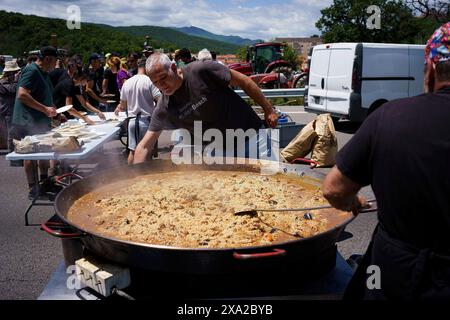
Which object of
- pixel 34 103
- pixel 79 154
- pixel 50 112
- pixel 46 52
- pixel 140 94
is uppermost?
pixel 46 52

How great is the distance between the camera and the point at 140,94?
7.02 metres

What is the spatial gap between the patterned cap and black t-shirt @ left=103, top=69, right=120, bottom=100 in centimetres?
1030

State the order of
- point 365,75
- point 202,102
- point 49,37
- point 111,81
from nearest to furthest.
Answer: point 202,102 → point 365,75 → point 111,81 → point 49,37

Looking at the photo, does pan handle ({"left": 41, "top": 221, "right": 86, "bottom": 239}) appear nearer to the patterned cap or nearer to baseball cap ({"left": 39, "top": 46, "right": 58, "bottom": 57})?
the patterned cap

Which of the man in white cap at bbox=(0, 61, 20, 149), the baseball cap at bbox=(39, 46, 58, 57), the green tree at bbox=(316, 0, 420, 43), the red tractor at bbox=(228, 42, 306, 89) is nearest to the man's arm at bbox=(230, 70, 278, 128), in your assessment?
the baseball cap at bbox=(39, 46, 58, 57)

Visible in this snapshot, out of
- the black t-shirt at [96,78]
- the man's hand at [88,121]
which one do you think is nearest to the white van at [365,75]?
the man's hand at [88,121]

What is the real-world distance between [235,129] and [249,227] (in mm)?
1548

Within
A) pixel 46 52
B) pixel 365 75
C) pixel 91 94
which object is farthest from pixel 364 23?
pixel 46 52

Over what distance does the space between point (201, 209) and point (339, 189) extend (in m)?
1.06

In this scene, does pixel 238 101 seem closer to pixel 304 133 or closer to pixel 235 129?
pixel 235 129

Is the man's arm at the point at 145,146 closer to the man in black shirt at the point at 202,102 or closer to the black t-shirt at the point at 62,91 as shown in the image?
the man in black shirt at the point at 202,102

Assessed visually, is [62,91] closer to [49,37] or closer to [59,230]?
[59,230]

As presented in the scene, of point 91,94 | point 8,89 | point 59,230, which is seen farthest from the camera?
point 91,94

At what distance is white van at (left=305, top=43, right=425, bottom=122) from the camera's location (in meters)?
9.74
